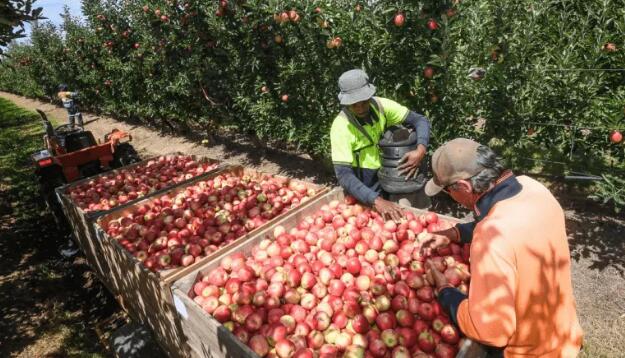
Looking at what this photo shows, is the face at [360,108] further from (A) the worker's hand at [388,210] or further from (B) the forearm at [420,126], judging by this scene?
(A) the worker's hand at [388,210]

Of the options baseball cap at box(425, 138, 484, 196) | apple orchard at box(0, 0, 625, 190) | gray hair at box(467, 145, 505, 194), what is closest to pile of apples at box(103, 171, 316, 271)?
apple orchard at box(0, 0, 625, 190)

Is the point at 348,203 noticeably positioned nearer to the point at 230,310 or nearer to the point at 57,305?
the point at 230,310

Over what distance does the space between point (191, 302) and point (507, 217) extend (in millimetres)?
2064

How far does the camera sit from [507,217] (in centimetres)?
178

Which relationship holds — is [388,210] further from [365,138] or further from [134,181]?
[134,181]

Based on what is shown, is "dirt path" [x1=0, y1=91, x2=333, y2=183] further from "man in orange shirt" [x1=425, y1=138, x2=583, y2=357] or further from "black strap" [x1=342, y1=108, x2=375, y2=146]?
"man in orange shirt" [x1=425, y1=138, x2=583, y2=357]

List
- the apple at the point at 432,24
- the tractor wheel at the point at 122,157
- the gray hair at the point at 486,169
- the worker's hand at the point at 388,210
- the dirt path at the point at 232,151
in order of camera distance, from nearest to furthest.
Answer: the gray hair at the point at 486,169, the worker's hand at the point at 388,210, the apple at the point at 432,24, the tractor wheel at the point at 122,157, the dirt path at the point at 232,151

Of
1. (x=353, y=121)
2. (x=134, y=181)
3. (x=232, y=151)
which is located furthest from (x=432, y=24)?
(x=232, y=151)

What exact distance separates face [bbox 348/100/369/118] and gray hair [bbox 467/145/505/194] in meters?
1.81

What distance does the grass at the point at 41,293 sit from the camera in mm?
4406

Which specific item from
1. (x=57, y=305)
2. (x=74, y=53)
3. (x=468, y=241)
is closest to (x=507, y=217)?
(x=468, y=241)

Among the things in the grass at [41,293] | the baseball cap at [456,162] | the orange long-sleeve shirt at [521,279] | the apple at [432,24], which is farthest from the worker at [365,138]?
the grass at [41,293]

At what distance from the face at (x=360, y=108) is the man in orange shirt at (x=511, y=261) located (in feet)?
5.51

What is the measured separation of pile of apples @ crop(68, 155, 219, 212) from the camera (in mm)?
5410
